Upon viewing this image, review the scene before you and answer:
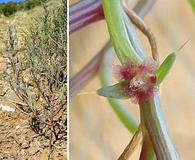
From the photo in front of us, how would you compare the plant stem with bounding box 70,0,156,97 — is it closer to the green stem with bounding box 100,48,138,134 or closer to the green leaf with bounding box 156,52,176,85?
the green stem with bounding box 100,48,138,134

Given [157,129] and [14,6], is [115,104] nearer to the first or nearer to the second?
[157,129]

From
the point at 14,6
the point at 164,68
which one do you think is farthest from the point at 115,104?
the point at 14,6

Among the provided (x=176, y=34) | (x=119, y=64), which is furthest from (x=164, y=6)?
(x=119, y=64)

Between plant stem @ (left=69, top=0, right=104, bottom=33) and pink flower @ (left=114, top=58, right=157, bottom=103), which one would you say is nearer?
pink flower @ (left=114, top=58, right=157, bottom=103)

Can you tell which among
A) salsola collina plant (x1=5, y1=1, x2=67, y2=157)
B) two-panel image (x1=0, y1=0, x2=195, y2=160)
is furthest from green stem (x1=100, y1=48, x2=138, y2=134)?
salsola collina plant (x1=5, y1=1, x2=67, y2=157)

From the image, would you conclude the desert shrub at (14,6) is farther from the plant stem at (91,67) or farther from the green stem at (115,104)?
the green stem at (115,104)

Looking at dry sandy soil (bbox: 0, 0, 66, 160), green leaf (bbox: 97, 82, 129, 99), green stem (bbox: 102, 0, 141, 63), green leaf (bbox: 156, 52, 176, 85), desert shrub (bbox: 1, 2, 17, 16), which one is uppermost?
desert shrub (bbox: 1, 2, 17, 16)
